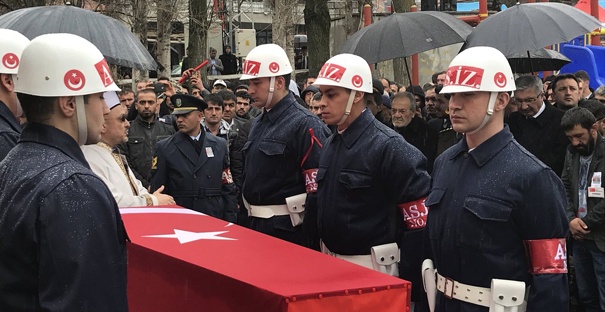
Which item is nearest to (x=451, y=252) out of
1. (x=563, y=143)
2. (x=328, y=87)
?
Result: (x=328, y=87)

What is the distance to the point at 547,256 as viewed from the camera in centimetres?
417

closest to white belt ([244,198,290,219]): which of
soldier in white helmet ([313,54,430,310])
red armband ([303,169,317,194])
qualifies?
red armband ([303,169,317,194])

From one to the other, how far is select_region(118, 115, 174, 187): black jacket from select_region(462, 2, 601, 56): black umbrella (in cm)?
345

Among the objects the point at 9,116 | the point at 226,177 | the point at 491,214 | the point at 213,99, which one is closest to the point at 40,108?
the point at 9,116

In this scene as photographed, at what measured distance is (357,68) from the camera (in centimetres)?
574

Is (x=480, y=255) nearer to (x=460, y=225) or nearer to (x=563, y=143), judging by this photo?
(x=460, y=225)

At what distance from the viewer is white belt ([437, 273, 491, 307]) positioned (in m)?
4.28

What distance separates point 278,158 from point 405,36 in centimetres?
320

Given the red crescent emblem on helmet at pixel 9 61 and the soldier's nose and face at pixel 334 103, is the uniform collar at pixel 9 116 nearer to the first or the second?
the red crescent emblem on helmet at pixel 9 61

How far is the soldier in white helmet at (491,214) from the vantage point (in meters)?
4.20

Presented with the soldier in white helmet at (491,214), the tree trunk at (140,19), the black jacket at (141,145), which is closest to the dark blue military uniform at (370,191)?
the soldier in white helmet at (491,214)

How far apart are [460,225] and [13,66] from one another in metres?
2.64

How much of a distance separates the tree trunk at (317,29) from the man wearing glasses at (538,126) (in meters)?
14.8

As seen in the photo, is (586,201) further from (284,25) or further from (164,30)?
(284,25)
